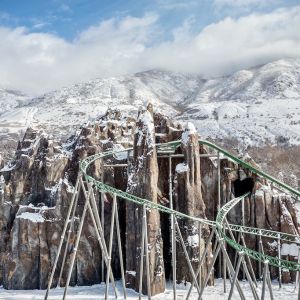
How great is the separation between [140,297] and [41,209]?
1485cm

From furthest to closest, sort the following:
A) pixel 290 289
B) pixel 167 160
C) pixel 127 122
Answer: pixel 127 122, pixel 167 160, pixel 290 289

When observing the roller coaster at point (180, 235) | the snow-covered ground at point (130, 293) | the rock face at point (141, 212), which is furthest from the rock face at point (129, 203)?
the snow-covered ground at point (130, 293)

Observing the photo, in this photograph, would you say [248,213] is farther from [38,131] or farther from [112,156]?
[38,131]

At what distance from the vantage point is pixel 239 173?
167 ft

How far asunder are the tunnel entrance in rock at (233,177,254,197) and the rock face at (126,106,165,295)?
11.8 metres

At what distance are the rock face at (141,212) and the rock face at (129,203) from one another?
9 centimetres

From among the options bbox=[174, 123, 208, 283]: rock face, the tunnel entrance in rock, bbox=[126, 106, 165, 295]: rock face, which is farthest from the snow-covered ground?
the tunnel entrance in rock

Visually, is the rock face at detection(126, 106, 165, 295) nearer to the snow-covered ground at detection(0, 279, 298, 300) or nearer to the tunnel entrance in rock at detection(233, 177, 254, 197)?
the snow-covered ground at detection(0, 279, 298, 300)

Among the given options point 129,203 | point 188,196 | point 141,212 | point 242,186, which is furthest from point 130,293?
point 242,186

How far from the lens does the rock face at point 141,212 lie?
41375 millimetres

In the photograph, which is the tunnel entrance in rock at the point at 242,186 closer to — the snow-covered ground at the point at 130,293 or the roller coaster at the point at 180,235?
the roller coaster at the point at 180,235

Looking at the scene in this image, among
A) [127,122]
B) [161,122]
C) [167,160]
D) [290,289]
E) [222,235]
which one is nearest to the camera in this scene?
[222,235]

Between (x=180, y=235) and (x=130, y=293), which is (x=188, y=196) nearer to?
(x=180, y=235)

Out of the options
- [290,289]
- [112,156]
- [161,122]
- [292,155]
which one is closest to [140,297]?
[290,289]
